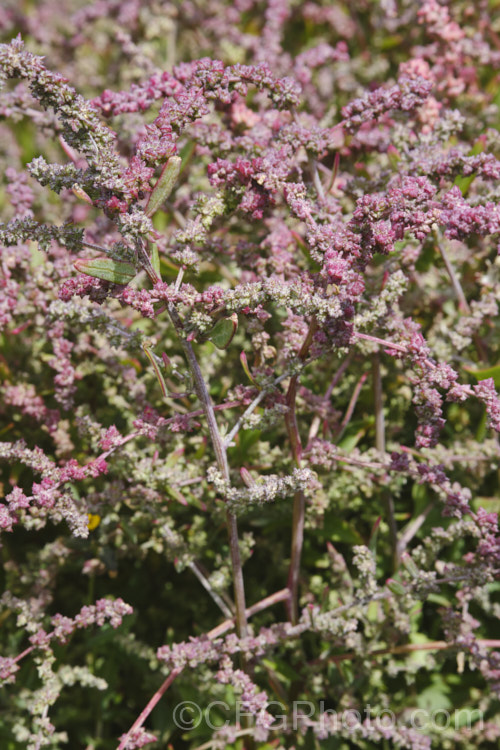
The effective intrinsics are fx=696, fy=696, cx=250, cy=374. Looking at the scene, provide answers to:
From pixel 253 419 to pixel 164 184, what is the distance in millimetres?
657

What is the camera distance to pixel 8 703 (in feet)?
8.07

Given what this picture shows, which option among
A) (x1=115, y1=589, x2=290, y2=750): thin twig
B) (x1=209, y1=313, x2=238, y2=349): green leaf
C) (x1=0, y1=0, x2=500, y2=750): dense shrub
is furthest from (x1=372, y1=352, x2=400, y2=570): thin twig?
(x1=209, y1=313, x2=238, y2=349): green leaf

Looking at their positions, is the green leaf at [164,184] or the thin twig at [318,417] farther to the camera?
the thin twig at [318,417]

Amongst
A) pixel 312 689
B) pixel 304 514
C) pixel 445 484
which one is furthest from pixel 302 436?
pixel 312 689

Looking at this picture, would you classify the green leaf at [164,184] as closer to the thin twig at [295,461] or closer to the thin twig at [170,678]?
the thin twig at [295,461]

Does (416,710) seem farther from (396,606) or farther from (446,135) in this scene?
(446,135)

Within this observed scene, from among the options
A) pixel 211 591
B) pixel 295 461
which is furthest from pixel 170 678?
pixel 295 461

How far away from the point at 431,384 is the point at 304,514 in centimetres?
73

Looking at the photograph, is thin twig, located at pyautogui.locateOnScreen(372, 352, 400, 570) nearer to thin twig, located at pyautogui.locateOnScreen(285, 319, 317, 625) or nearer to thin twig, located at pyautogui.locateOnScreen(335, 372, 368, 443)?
thin twig, located at pyautogui.locateOnScreen(335, 372, 368, 443)

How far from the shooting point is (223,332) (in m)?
1.81

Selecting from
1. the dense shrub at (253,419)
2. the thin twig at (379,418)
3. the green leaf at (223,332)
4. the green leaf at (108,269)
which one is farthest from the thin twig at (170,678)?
the green leaf at (108,269)

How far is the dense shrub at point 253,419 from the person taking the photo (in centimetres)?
179

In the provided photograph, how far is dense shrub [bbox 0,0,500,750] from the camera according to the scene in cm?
179

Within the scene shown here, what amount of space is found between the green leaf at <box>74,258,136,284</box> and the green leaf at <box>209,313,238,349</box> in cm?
26
